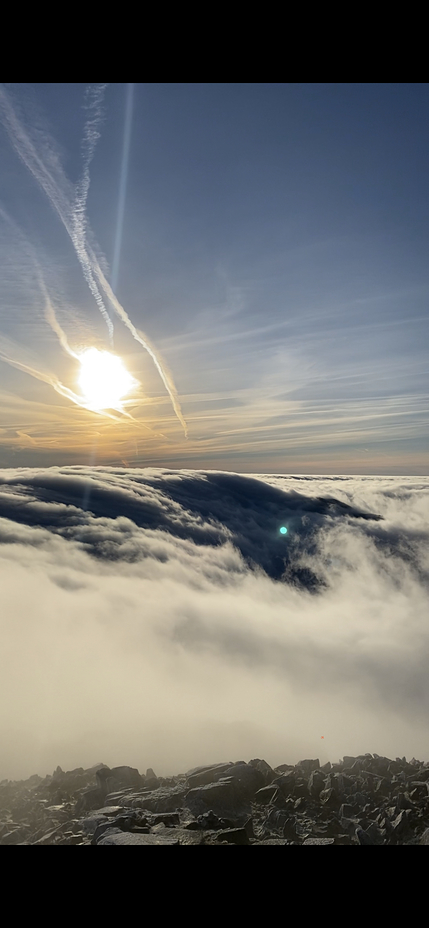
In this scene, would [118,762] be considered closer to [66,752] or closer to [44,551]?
[66,752]

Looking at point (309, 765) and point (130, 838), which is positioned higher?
point (130, 838)

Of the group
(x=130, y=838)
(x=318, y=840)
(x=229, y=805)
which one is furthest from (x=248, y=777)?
(x=130, y=838)

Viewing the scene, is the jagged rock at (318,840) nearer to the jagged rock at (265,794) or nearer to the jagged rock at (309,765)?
the jagged rock at (265,794)

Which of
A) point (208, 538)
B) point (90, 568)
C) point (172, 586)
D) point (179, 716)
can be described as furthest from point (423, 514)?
point (179, 716)

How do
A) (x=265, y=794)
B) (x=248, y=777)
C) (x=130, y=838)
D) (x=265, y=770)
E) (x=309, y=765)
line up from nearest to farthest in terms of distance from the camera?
1. (x=130, y=838)
2. (x=265, y=794)
3. (x=248, y=777)
4. (x=265, y=770)
5. (x=309, y=765)

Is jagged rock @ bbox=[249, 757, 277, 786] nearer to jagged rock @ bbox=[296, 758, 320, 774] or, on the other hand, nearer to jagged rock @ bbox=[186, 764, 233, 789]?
jagged rock @ bbox=[186, 764, 233, 789]

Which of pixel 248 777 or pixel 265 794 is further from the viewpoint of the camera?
pixel 248 777

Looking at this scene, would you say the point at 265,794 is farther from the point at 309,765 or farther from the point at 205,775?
the point at 309,765
